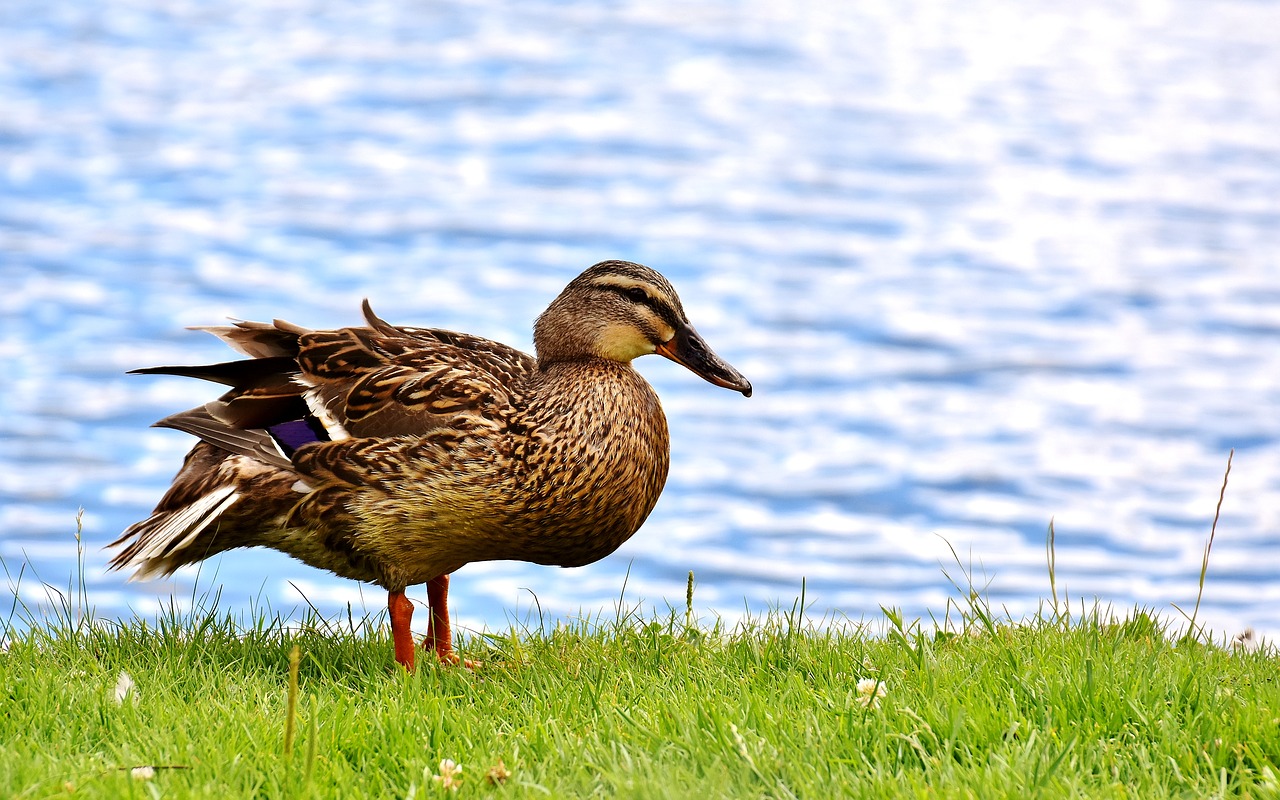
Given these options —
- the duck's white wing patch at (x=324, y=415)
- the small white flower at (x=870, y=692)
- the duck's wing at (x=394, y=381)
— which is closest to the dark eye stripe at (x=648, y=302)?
the duck's wing at (x=394, y=381)

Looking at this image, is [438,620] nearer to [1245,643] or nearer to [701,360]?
[701,360]

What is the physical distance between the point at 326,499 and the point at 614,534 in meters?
0.97

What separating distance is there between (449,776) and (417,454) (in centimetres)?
165

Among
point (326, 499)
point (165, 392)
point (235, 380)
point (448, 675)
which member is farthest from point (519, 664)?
point (165, 392)

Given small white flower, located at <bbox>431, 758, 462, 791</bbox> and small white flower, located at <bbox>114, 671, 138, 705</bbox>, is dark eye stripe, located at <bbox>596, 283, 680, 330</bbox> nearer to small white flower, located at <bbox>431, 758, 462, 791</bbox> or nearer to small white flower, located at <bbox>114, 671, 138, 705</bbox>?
small white flower, located at <bbox>114, 671, 138, 705</bbox>

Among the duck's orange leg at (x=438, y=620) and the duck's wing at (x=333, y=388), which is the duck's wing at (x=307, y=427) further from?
the duck's orange leg at (x=438, y=620)

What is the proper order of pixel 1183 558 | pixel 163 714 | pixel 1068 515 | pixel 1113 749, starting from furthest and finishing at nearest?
pixel 1068 515 < pixel 1183 558 < pixel 163 714 < pixel 1113 749

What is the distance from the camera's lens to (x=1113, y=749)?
12.6 ft

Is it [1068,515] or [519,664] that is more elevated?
[519,664]

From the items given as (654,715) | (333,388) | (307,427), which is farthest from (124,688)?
(654,715)

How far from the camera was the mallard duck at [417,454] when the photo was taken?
5121 millimetres

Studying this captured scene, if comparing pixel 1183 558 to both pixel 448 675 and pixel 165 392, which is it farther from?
pixel 165 392

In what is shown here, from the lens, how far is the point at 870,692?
413cm

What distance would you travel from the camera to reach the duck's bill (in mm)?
5578
